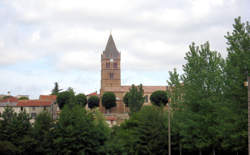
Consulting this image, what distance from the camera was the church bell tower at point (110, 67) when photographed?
523 ft

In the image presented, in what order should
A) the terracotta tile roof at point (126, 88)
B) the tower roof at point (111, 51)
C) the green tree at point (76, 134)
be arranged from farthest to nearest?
A: the tower roof at point (111, 51), the terracotta tile roof at point (126, 88), the green tree at point (76, 134)

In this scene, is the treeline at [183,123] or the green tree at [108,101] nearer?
the treeline at [183,123]

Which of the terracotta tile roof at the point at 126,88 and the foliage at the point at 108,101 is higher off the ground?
the terracotta tile roof at the point at 126,88

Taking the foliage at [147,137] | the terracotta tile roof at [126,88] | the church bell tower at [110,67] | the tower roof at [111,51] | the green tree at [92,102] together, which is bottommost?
the foliage at [147,137]

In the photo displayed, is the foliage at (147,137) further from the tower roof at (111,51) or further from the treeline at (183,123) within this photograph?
the tower roof at (111,51)

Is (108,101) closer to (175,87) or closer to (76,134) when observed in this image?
(175,87)

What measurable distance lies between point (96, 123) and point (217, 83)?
55.0 feet

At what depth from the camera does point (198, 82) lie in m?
38.1

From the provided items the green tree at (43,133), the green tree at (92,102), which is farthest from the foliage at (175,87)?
the green tree at (92,102)

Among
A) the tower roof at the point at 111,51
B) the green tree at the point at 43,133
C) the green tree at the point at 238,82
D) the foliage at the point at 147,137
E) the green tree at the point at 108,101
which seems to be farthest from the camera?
the tower roof at the point at 111,51

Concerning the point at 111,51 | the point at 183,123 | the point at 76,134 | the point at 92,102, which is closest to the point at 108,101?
the point at 92,102

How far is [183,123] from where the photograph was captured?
39.4 metres

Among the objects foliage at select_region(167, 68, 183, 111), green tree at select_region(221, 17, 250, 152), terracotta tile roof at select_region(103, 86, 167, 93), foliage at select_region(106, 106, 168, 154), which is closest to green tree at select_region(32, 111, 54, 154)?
foliage at select_region(106, 106, 168, 154)

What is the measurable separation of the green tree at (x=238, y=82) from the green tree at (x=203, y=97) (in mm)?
4505
